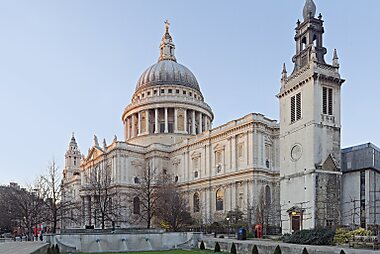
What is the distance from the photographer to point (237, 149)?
230ft

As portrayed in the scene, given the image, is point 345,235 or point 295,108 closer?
point 345,235

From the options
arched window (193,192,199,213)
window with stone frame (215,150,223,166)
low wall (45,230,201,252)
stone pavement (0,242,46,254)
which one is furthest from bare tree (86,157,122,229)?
stone pavement (0,242,46,254)

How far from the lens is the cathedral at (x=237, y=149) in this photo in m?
41.8

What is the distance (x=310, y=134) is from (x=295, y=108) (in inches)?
169

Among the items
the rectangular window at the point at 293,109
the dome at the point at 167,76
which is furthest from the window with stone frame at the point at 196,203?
the rectangular window at the point at 293,109

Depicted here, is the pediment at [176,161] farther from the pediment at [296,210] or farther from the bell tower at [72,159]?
the bell tower at [72,159]

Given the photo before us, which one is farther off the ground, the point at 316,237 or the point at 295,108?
the point at 295,108

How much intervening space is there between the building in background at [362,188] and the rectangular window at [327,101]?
4.75 metres

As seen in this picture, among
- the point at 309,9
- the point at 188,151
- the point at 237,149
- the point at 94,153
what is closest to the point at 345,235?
the point at 309,9

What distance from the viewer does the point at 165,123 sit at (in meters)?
96.4

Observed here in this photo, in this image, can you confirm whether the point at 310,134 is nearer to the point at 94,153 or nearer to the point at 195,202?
the point at 195,202

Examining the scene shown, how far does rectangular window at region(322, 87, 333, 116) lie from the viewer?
42.9 m

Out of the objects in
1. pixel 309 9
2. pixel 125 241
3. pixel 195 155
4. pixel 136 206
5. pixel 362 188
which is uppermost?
pixel 309 9

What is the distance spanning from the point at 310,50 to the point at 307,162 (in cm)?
1146
